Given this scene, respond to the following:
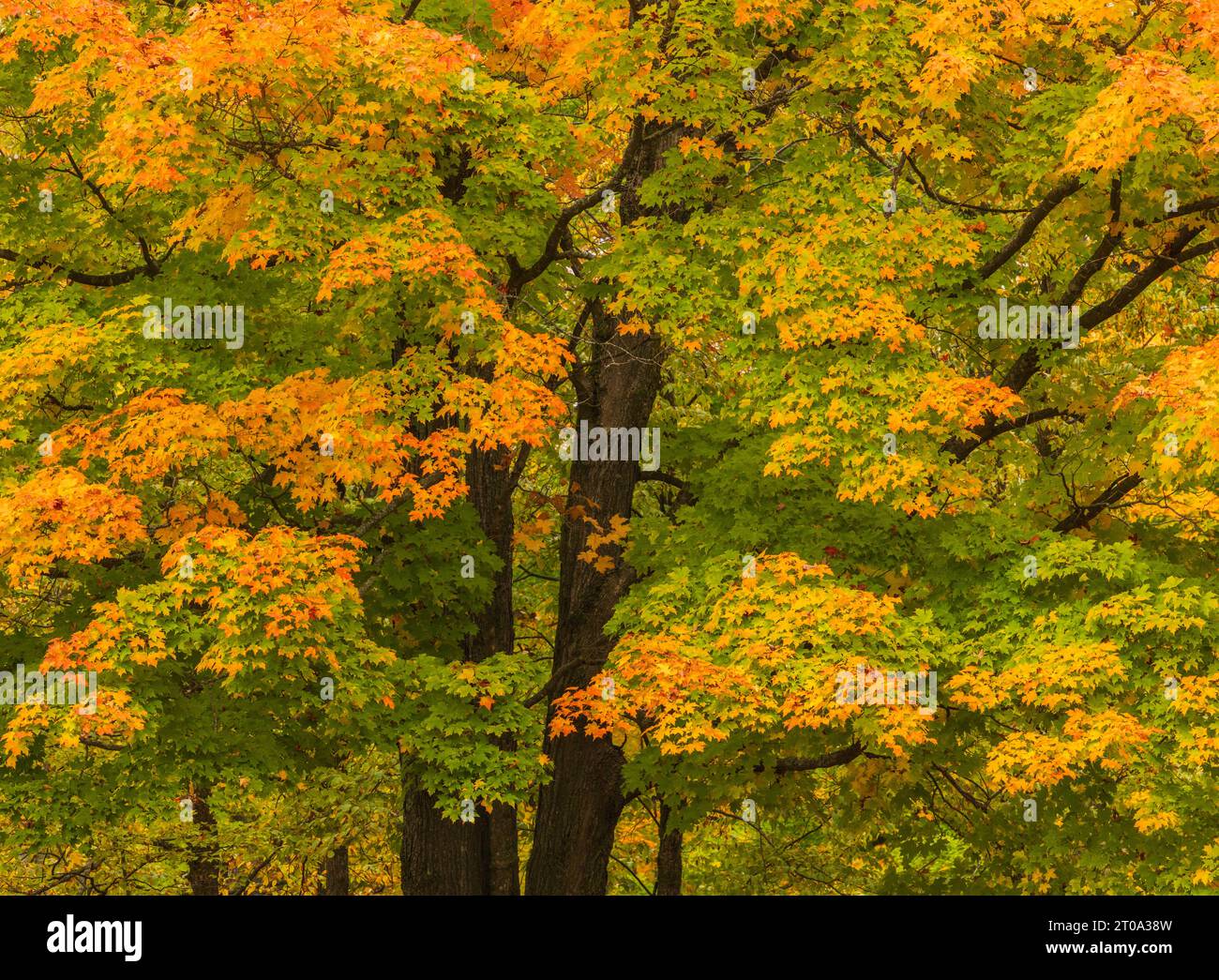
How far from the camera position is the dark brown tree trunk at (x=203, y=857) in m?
18.9

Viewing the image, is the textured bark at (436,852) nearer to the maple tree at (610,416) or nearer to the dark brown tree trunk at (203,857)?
the maple tree at (610,416)

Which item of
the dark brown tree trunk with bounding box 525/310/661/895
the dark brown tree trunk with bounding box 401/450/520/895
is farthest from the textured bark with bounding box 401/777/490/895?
the dark brown tree trunk with bounding box 525/310/661/895

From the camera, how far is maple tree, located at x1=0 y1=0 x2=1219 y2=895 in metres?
11.5

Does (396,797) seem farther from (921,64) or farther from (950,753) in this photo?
(921,64)

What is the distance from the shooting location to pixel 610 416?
618 inches

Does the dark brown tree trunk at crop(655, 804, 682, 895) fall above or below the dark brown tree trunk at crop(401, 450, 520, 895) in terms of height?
below

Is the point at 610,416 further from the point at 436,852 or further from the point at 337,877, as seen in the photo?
the point at 337,877

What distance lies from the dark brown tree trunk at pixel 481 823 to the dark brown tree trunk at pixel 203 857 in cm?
449

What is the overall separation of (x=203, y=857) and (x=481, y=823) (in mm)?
5528

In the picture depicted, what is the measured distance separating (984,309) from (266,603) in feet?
22.8

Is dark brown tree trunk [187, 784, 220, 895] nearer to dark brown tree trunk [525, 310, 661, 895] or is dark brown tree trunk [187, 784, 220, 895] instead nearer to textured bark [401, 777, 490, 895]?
textured bark [401, 777, 490, 895]

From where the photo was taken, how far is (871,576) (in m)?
13.6

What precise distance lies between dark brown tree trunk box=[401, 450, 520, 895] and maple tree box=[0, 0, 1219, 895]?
5cm

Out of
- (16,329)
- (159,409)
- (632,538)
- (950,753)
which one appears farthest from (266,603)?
(950,753)
